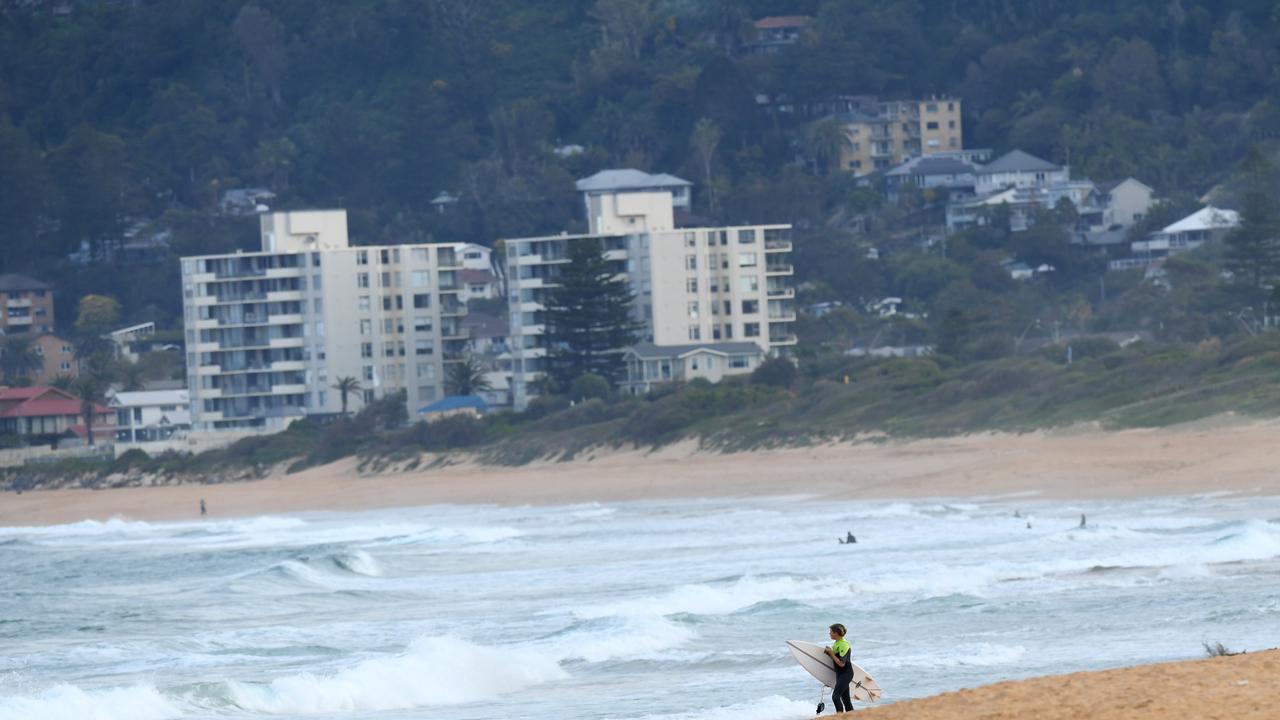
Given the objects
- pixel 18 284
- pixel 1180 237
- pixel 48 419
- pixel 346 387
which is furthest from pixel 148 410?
pixel 1180 237

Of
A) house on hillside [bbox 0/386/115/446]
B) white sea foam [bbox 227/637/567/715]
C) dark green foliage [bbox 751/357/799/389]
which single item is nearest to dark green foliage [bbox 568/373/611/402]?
dark green foliage [bbox 751/357/799/389]

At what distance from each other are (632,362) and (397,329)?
11.6 m

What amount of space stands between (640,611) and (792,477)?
2329 centimetres

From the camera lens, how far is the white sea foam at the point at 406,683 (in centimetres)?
2233

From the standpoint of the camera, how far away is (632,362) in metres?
77.5

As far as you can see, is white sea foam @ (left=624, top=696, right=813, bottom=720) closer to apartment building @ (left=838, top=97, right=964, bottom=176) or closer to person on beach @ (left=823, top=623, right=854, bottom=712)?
person on beach @ (left=823, top=623, right=854, bottom=712)

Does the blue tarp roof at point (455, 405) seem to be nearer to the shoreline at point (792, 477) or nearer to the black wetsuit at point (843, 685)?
the shoreline at point (792, 477)

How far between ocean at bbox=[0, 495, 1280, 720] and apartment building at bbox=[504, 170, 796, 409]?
35.2 meters

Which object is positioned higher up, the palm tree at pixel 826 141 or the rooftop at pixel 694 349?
the palm tree at pixel 826 141

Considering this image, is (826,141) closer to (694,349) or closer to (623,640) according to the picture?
(694,349)

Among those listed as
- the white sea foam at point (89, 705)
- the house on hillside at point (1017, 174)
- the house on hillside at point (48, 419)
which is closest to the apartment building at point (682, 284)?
the house on hillside at point (48, 419)

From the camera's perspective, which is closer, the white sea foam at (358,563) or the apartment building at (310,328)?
the white sea foam at (358,563)

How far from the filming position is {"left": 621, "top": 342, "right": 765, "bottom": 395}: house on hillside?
76.5 m

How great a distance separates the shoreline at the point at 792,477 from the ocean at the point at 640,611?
202 centimetres
